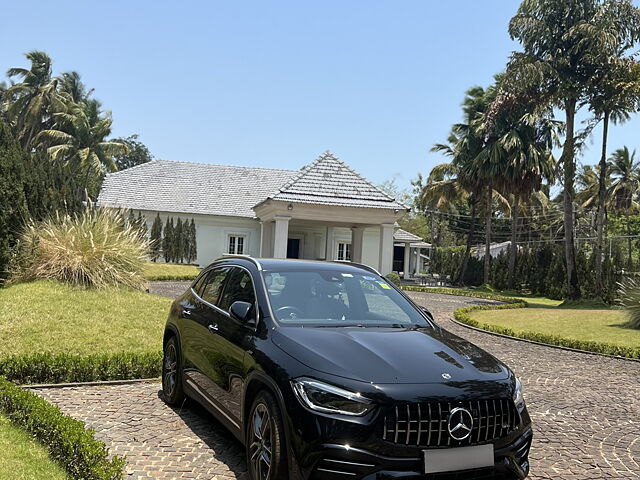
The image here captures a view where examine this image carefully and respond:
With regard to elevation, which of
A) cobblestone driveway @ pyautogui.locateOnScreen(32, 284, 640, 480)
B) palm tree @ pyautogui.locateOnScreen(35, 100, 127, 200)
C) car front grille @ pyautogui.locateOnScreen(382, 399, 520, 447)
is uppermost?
palm tree @ pyautogui.locateOnScreen(35, 100, 127, 200)

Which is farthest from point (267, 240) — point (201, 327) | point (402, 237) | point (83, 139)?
point (201, 327)

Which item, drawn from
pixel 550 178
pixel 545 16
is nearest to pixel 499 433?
pixel 545 16

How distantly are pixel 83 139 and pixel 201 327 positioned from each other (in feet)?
133

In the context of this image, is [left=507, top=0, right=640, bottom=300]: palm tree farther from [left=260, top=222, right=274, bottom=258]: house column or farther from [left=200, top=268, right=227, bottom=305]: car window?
[left=200, top=268, right=227, bottom=305]: car window

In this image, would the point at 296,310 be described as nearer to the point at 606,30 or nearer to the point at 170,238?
the point at 606,30

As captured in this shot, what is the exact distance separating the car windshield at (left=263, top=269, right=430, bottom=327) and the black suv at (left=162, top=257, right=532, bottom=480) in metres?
0.01

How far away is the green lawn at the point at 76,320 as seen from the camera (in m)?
8.50

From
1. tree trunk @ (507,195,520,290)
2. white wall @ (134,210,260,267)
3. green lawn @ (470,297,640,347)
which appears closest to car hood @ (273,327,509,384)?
green lawn @ (470,297,640,347)

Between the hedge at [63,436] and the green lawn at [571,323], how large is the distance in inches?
444

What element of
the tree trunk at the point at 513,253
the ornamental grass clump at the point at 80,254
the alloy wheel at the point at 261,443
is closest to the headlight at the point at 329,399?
the alloy wheel at the point at 261,443

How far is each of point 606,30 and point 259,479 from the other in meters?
24.7

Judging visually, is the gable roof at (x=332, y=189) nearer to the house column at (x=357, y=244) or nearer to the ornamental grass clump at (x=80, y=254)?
the house column at (x=357, y=244)

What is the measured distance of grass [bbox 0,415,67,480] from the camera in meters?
3.92

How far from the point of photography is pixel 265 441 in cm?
370
